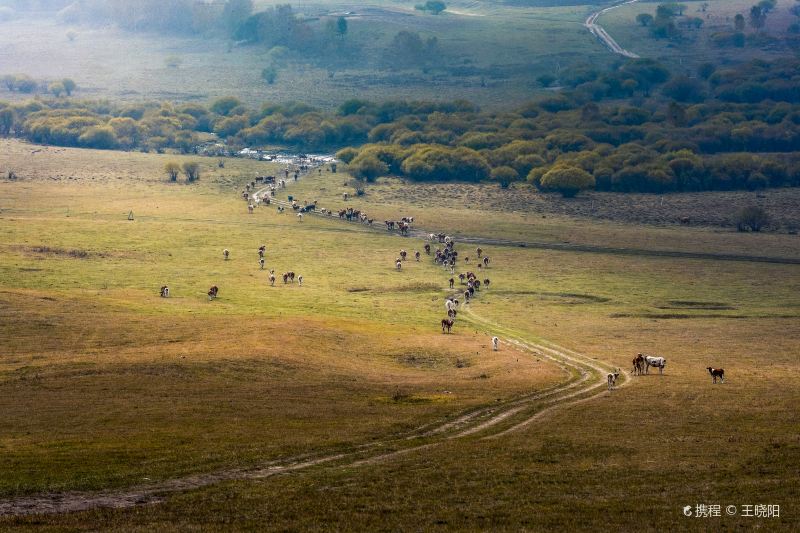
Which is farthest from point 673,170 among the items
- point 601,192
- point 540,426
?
point 540,426

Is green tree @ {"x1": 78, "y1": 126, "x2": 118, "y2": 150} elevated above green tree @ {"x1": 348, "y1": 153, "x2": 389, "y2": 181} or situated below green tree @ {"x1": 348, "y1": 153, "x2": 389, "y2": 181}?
above

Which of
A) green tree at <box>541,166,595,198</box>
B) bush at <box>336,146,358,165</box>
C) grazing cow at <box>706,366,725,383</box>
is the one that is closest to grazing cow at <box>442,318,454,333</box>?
grazing cow at <box>706,366,725,383</box>

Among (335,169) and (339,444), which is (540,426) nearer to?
(339,444)

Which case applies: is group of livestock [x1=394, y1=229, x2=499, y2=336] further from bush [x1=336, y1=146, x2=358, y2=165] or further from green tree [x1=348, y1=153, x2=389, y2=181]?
bush [x1=336, y1=146, x2=358, y2=165]

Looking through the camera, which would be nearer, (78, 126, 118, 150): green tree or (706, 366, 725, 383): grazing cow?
(706, 366, 725, 383): grazing cow

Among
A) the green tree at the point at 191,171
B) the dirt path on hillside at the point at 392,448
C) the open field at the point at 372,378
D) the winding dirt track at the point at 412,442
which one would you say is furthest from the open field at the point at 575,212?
the dirt path on hillside at the point at 392,448

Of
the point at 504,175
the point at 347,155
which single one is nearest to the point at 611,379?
the point at 504,175

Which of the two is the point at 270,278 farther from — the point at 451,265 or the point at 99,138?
the point at 99,138
